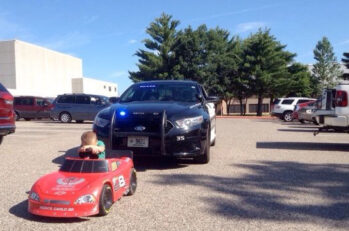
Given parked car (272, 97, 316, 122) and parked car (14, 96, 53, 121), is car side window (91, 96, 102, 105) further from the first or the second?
parked car (272, 97, 316, 122)

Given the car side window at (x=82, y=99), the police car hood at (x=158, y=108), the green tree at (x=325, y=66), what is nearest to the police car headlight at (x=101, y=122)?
the police car hood at (x=158, y=108)

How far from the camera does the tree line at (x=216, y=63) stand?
Answer: 132 feet

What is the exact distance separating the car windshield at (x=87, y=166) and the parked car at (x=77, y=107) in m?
16.2

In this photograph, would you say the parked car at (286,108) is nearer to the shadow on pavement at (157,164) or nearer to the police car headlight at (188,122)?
the shadow on pavement at (157,164)

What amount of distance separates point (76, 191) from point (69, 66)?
7462 centimetres

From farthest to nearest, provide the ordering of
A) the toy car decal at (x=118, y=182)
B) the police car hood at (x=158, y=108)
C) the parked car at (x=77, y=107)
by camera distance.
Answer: the parked car at (x=77, y=107) → the police car hood at (x=158, y=108) → the toy car decal at (x=118, y=182)

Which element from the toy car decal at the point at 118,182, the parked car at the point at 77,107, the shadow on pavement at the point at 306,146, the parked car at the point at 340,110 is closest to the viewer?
the toy car decal at the point at 118,182

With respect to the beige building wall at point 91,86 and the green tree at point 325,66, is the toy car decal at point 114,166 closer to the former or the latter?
the green tree at point 325,66

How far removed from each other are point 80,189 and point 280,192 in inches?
100

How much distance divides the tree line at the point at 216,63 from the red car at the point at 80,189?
3565 cm

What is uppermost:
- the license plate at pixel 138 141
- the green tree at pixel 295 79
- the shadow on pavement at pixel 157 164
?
the green tree at pixel 295 79

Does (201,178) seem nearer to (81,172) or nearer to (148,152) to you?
(148,152)

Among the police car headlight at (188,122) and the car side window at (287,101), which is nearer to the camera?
the police car headlight at (188,122)

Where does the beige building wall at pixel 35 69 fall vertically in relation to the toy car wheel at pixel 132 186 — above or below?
above
